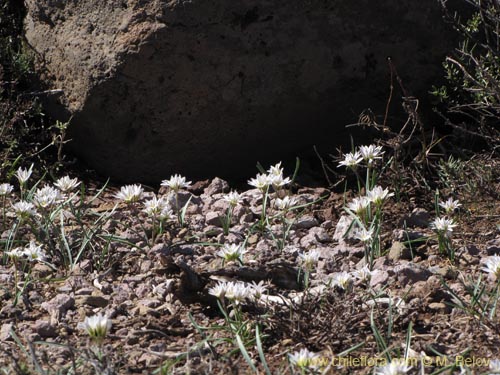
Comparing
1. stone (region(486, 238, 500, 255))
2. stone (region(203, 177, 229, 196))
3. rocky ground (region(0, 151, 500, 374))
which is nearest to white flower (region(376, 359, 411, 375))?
rocky ground (region(0, 151, 500, 374))

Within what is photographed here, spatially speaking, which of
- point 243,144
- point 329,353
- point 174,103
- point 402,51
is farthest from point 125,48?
point 329,353

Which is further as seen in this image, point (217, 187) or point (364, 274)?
point (217, 187)

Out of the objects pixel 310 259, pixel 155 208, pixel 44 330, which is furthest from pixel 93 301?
pixel 310 259

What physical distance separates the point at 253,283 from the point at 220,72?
162 cm

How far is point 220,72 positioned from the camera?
15.2 ft

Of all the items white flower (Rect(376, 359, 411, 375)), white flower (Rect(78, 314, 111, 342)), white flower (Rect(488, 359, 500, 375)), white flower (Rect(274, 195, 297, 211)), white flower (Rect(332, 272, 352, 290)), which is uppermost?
white flower (Rect(274, 195, 297, 211))

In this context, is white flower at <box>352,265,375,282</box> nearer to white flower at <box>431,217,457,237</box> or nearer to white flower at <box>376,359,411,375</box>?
white flower at <box>431,217,457,237</box>

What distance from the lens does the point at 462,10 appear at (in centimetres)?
489

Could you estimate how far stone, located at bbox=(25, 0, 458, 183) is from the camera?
4590mm

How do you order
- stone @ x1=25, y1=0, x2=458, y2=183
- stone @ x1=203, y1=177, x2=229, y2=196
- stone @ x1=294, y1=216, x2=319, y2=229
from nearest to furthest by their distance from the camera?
stone @ x1=294, y1=216, x2=319, y2=229 → stone @ x1=25, y1=0, x2=458, y2=183 → stone @ x1=203, y1=177, x2=229, y2=196

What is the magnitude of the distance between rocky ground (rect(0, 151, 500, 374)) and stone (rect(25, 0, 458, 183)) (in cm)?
35

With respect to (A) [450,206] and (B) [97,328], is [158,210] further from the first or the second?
(A) [450,206]

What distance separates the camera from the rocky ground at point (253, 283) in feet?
10.2

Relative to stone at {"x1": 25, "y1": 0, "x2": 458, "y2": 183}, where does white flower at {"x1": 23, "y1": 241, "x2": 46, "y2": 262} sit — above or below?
below
